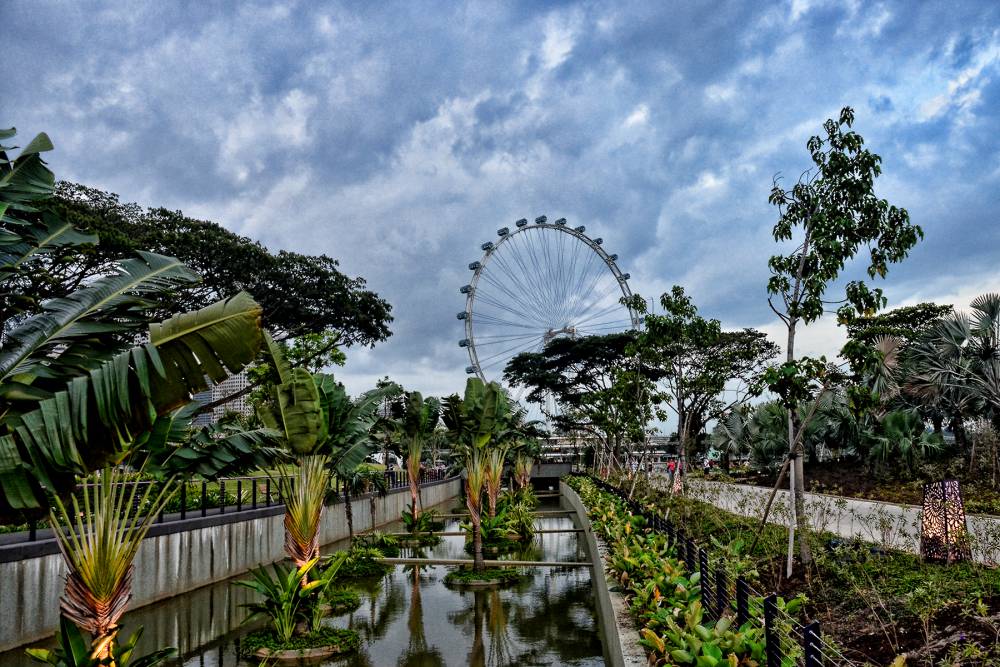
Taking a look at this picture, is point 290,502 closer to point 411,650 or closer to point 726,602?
point 411,650

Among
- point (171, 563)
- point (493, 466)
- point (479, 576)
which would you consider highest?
point (493, 466)

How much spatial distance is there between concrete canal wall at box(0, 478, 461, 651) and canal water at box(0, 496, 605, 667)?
0.33 m

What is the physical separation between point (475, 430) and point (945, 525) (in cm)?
861

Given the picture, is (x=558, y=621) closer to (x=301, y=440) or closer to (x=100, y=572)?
(x=301, y=440)

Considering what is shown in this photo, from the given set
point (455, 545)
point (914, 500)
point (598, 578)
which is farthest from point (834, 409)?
point (598, 578)

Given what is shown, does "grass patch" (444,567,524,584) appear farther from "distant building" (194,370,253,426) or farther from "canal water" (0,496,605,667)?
"distant building" (194,370,253,426)

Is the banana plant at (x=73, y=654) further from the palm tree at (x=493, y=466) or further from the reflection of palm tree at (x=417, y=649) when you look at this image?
the palm tree at (x=493, y=466)

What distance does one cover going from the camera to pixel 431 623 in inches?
444

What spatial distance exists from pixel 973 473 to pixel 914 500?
200 inches

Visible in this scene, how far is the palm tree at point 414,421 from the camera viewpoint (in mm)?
22797

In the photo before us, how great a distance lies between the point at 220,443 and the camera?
9.57 meters

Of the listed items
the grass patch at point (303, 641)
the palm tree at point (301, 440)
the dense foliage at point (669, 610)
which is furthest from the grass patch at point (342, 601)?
the dense foliage at point (669, 610)

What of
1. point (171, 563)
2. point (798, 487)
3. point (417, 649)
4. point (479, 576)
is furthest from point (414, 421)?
point (798, 487)

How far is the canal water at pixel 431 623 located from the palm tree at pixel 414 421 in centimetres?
736
